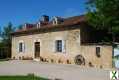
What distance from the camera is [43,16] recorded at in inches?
1631

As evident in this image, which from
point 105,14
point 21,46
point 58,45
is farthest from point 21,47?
point 105,14

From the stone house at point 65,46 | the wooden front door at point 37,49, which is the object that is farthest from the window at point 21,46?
the wooden front door at point 37,49

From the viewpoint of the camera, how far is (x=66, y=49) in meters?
28.3

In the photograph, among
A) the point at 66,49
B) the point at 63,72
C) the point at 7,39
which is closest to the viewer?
the point at 63,72

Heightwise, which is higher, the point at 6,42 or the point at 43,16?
the point at 43,16

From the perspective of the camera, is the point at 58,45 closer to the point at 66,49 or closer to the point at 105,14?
the point at 66,49

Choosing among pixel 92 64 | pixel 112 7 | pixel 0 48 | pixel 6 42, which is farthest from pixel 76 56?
pixel 6 42

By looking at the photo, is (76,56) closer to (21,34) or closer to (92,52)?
(92,52)

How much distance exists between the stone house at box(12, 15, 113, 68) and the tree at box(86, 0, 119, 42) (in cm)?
192

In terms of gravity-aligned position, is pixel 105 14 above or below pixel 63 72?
above

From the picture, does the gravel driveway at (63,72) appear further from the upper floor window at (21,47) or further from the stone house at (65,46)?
the upper floor window at (21,47)

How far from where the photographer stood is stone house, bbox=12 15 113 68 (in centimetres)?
2445

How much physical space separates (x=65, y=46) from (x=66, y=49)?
33 centimetres

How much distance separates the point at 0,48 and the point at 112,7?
22070 mm
